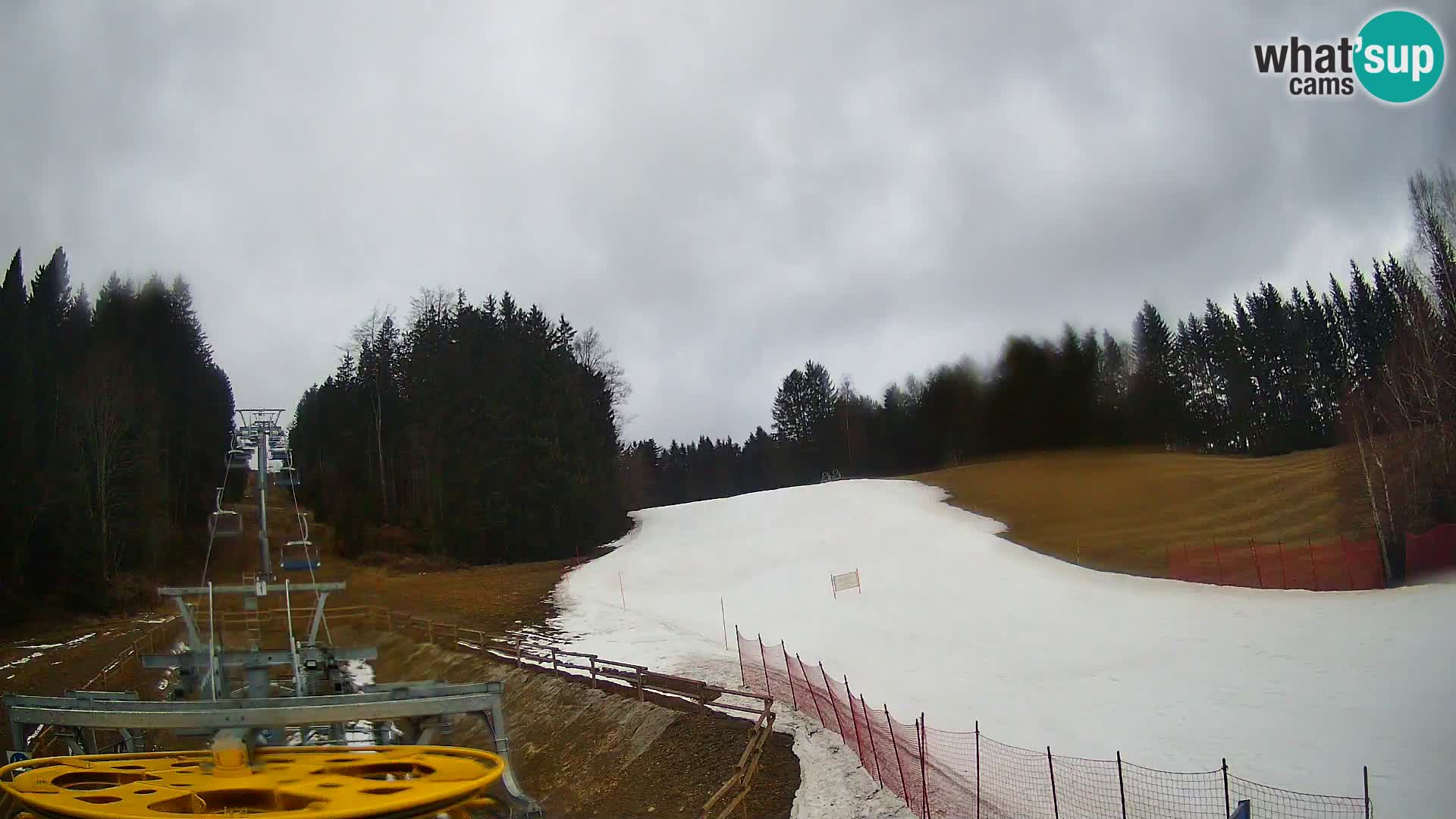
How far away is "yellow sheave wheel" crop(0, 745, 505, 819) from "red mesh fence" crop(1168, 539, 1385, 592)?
2594 centimetres

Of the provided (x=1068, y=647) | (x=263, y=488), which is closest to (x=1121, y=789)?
(x=263, y=488)

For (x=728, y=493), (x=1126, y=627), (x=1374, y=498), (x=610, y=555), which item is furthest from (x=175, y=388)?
(x=728, y=493)

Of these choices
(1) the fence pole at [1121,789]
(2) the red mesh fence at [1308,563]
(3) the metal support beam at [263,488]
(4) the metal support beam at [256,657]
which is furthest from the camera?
(2) the red mesh fence at [1308,563]

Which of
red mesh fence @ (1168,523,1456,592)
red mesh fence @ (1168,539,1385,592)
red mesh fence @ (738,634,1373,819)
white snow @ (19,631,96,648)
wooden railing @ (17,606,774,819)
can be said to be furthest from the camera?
white snow @ (19,631,96,648)

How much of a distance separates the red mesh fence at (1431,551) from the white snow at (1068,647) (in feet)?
1.93

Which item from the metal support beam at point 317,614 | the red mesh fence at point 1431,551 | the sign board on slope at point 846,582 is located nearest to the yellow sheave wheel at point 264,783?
the metal support beam at point 317,614

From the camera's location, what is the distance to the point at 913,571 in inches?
1330

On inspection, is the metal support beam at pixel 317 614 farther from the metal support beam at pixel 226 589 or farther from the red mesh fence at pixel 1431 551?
the red mesh fence at pixel 1431 551

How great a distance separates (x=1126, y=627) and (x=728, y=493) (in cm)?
8053

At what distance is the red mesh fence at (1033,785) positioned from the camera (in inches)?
427

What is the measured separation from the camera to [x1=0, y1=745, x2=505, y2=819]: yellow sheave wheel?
6.22 m

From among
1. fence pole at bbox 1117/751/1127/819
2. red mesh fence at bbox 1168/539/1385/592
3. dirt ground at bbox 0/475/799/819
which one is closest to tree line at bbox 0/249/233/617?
dirt ground at bbox 0/475/799/819

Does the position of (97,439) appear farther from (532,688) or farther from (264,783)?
(264,783)

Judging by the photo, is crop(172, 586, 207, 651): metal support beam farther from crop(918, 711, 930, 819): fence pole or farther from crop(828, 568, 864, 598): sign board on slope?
crop(828, 568, 864, 598): sign board on slope
